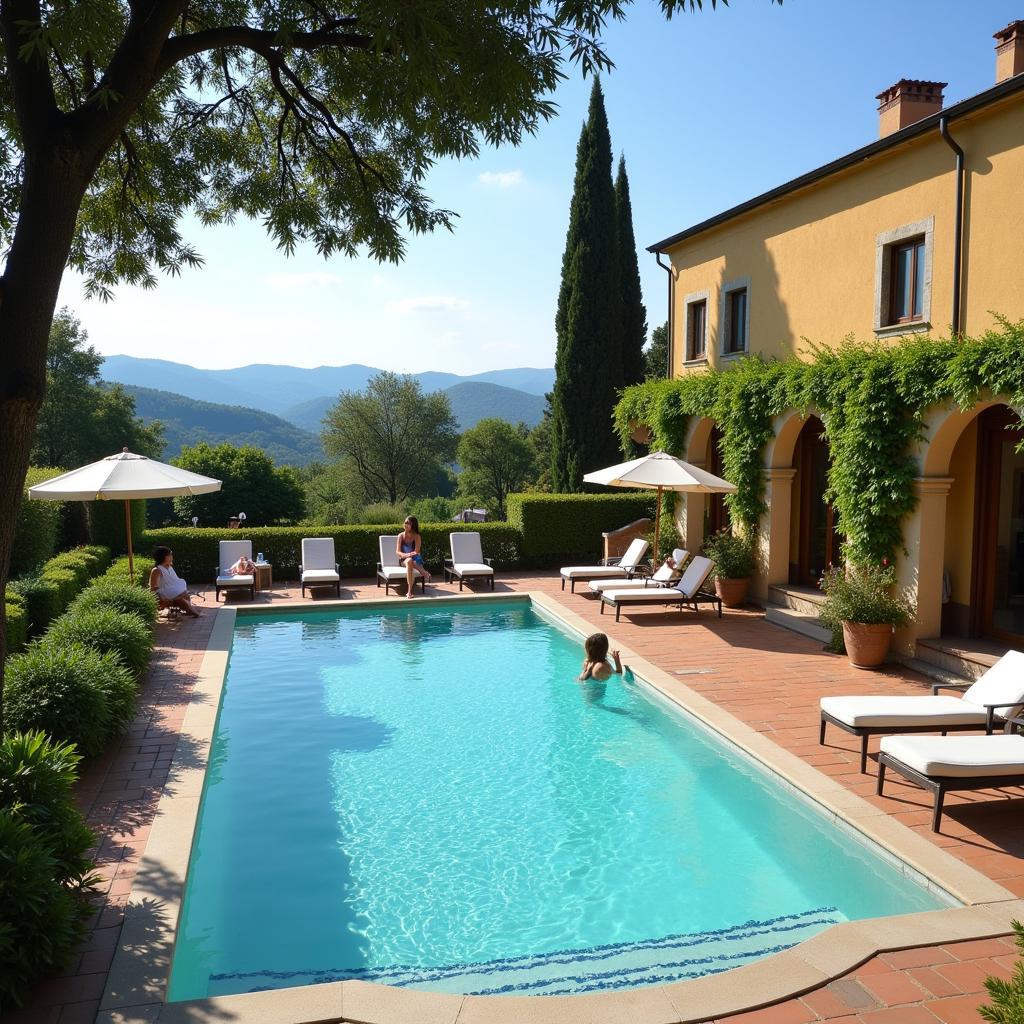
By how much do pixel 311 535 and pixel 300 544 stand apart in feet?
1.24

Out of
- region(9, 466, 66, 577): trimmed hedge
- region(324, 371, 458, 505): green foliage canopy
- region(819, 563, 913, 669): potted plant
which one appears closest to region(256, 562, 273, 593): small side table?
region(9, 466, 66, 577): trimmed hedge

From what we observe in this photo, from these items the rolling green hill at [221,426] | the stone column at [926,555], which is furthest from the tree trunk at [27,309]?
the rolling green hill at [221,426]

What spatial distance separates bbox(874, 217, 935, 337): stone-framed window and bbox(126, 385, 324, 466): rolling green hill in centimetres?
14720

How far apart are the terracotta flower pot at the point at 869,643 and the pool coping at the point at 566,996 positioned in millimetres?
4643

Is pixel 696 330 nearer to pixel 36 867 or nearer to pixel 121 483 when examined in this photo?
pixel 121 483

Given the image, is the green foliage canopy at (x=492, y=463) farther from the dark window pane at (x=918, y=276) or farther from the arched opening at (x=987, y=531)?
the arched opening at (x=987, y=531)

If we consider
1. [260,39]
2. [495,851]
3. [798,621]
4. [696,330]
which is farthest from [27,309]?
[696,330]

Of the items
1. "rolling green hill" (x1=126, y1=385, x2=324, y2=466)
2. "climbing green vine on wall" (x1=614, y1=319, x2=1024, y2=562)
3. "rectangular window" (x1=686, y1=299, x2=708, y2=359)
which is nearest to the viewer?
"climbing green vine on wall" (x1=614, y1=319, x2=1024, y2=562)

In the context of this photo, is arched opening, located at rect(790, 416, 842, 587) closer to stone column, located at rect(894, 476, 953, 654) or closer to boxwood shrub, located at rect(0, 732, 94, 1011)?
stone column, located at rect(894, 476, 953, 654)

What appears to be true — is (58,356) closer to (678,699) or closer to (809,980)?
(678,699)

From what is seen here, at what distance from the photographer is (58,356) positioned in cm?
4703

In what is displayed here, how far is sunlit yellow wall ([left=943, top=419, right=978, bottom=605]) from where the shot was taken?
11273 mm

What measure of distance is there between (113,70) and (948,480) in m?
10.1

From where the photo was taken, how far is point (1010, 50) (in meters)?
12.5
